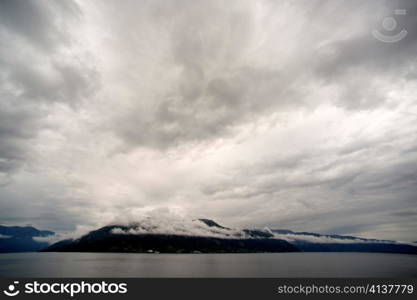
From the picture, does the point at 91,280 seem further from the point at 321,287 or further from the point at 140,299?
the point at 321,287

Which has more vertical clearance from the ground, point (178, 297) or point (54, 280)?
point (54, 280)

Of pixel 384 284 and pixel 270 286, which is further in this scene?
pixel 270 286

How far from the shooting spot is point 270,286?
221 feet

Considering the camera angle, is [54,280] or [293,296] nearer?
[293,296]

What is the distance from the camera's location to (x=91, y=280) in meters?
56.8

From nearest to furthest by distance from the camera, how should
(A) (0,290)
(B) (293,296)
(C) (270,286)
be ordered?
(B) (293,296)
(A) (0,290)
(C) (270,286)

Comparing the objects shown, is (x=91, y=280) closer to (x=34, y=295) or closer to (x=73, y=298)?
(x=73, y=298)

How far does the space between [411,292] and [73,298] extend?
7606 centimetres

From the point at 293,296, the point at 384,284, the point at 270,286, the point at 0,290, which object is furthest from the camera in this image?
the point at 270,286

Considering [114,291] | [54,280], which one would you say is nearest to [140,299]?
[114,291]

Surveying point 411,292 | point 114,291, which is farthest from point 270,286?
point 114,291

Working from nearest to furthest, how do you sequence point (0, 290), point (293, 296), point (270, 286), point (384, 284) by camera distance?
point (293, 296), point (0, 290), point (384, 284), point (270, 286)

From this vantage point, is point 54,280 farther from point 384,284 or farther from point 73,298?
point 384,284

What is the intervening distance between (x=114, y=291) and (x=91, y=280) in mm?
8967
